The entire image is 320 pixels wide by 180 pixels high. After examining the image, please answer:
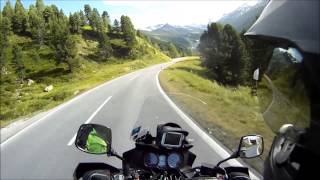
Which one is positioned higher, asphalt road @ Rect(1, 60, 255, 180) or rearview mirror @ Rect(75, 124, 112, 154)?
rearview mirror @ Rect(75, 124, 112, 154)

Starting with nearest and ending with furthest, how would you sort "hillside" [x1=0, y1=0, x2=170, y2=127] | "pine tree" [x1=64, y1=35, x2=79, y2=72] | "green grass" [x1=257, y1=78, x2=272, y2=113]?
"green grass" [x1=257, y1=78, x2=272, y2=113]
"hillside" [x1=0, y1=0, x2=170, y2=127]
"pine tree" [x1=64, y1=35, x2=79, y2=72]

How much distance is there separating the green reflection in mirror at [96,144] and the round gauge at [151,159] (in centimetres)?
31

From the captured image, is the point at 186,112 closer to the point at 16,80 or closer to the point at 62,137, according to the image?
the point at 62,137

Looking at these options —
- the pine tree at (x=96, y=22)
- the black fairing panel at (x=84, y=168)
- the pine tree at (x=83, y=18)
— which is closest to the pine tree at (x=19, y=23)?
the pine tree at (x=83, y=18)

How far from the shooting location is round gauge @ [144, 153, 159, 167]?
292cm

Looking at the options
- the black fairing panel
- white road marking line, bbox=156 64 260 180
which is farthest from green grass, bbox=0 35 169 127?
the black fairing panel

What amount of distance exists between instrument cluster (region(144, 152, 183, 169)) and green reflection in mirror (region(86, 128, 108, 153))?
0.31 metres

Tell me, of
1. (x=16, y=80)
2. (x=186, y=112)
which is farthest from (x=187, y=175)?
(x=16, y=80)

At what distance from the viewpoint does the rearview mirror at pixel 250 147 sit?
2.71 metres

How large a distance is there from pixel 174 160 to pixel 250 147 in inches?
19.2

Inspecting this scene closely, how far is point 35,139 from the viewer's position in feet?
44.5

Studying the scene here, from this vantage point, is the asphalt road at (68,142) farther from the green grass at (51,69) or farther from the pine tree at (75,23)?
the pine tree at (75,23)

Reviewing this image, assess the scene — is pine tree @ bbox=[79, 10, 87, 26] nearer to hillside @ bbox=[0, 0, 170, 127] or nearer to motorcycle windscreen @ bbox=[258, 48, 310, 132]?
hillside @ bbox=[0, 0, 170, 127]

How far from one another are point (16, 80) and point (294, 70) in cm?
10348
